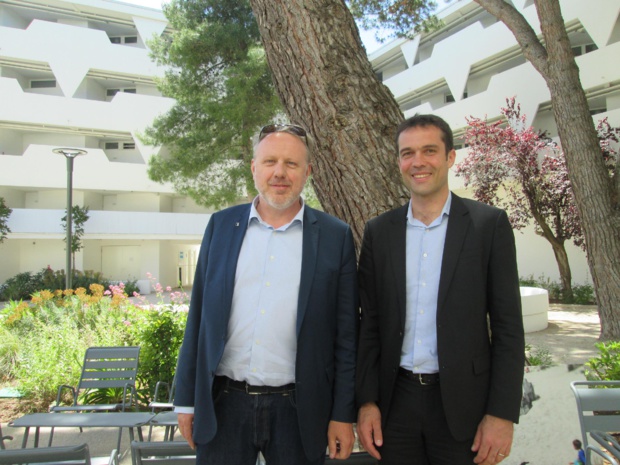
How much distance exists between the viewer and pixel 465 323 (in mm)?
1867

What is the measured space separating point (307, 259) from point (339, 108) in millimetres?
1439

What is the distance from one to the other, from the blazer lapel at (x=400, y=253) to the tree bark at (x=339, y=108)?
39.4 inches

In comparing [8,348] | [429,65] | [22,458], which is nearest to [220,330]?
[22,458]

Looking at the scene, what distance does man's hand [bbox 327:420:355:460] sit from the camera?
6.29 feet

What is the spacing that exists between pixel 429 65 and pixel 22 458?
84.6 feet

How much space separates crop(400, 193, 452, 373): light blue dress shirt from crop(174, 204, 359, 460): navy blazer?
0.22 metres

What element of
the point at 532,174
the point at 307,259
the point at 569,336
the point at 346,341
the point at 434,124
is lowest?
the point at 569,336

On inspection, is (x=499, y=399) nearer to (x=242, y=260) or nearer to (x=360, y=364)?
(x=360, y=364)

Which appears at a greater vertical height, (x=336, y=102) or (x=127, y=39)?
(x=127, y=39)

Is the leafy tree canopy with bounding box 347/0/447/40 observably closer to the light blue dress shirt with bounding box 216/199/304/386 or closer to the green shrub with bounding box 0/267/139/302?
the light blue dress shirt with bounding box 216/199/304/386

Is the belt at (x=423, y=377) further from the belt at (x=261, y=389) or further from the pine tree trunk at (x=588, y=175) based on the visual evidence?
the pine tree trunk at (x=588, y=175)

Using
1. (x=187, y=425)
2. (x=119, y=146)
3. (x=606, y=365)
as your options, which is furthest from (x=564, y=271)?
(x=119, y=146)

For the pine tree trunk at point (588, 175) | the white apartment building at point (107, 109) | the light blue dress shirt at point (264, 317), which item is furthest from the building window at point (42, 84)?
the light blue dress shirt at point (264, 317)

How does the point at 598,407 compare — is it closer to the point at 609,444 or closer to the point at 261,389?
the point at 609,444
